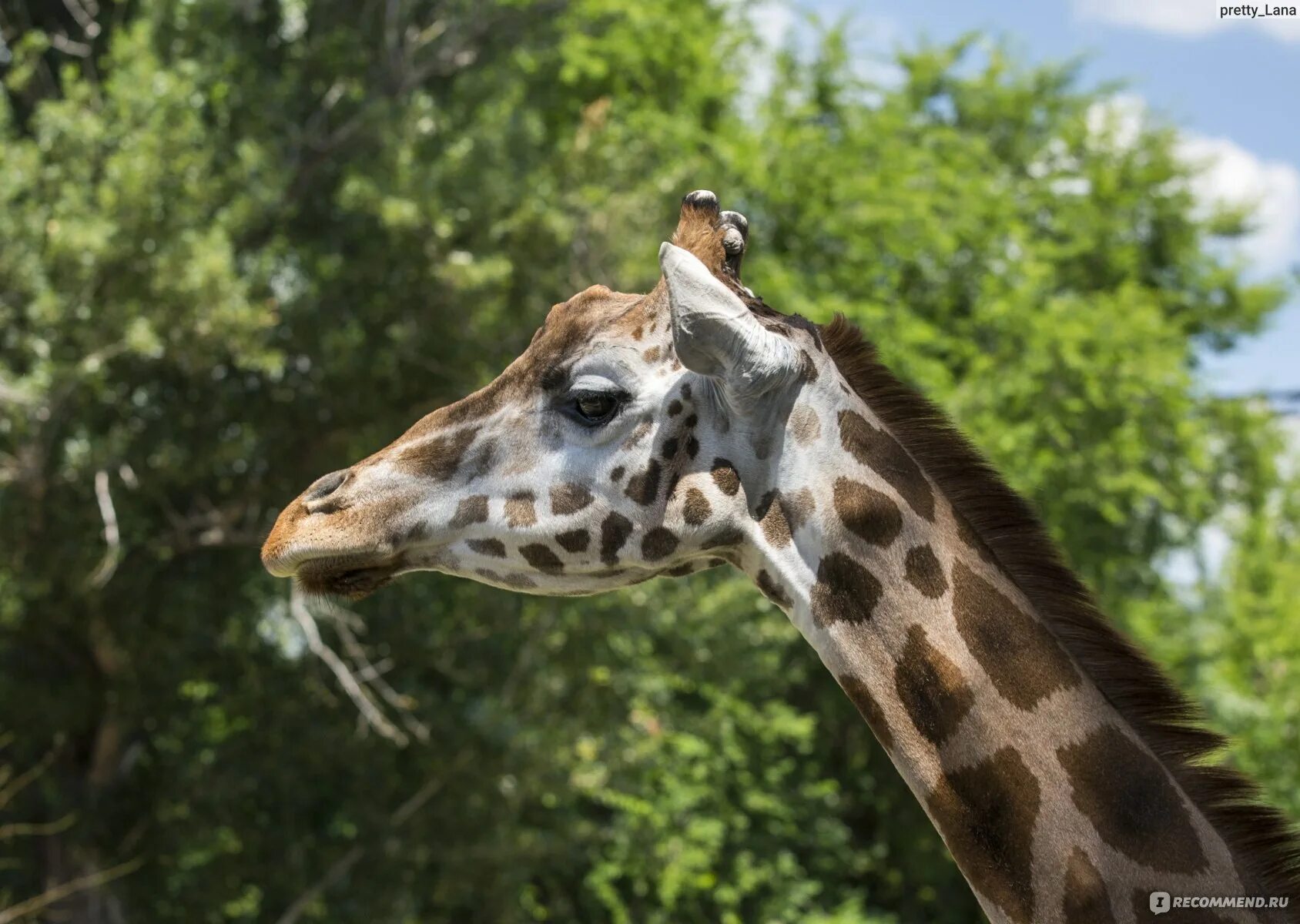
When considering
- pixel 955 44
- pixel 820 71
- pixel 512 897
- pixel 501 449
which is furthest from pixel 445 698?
pixel 955 44

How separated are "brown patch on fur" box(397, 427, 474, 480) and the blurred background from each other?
633cm

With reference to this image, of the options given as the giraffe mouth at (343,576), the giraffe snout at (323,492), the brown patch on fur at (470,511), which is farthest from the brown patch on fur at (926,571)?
the giraffe snout at (323,492)

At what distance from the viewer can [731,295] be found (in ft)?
9.33

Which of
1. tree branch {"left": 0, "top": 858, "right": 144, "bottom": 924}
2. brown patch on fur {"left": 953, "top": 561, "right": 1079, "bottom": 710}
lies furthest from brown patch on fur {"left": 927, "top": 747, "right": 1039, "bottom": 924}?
tree branch {"left": 0, "top": 858, "right": 144, "bottom": 924}

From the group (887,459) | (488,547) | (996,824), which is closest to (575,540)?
(488,547)

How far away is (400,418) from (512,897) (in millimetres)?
4775

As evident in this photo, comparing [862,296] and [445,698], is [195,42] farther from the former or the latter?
[862,296]

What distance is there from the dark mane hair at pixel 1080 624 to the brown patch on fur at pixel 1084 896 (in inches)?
9.5

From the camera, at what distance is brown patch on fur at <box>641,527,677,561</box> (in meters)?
2.97

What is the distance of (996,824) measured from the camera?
2.65 meters

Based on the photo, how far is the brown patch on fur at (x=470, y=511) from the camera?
3064mm

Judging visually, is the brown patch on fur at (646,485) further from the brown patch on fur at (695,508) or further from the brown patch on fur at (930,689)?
the brown patch on fur at (930,689)

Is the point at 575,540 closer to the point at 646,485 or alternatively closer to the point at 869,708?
the point at 646,485

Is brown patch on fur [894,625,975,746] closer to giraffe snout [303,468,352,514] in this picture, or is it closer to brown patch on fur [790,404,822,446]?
brown patch on fur [790,404,822,446]
